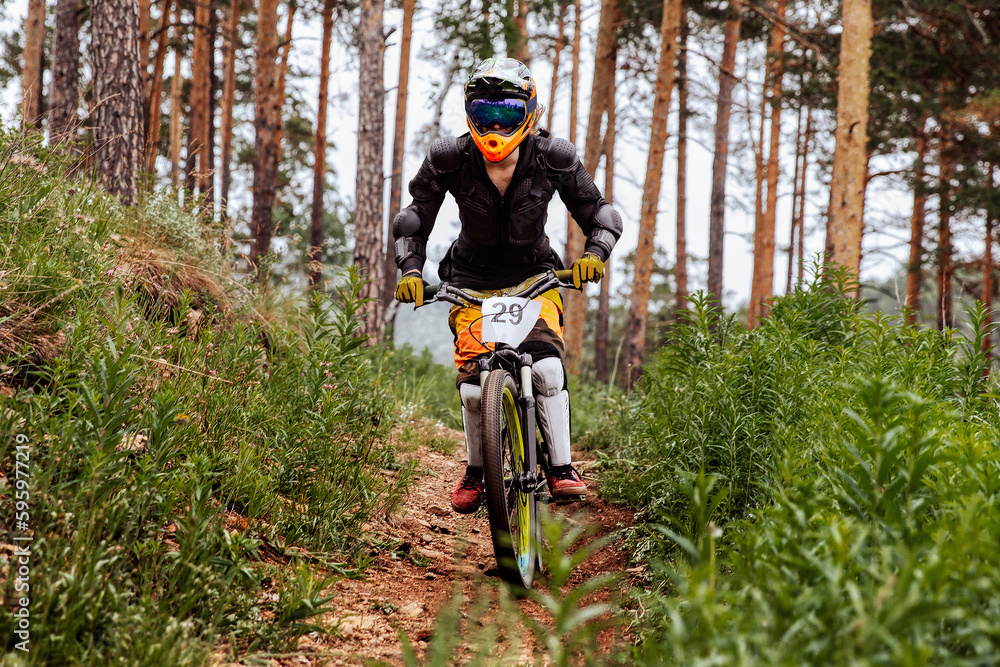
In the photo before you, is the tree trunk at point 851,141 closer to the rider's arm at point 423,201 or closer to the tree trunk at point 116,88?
the rider's arm at point 423,201

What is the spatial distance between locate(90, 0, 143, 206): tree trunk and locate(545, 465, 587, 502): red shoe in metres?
5.04

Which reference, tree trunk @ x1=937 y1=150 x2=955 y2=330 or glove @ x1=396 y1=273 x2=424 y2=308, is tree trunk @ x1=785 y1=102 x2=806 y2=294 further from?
glove @ x1=396 y1=273 x2=424 y2=308

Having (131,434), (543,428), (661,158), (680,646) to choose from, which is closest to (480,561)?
(543,428)

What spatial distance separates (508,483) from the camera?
3389mm

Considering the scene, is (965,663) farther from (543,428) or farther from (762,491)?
(543,428)

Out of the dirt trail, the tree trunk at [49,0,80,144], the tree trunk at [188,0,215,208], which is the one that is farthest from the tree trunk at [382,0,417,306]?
the dirt trail

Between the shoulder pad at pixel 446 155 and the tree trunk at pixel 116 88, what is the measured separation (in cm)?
393

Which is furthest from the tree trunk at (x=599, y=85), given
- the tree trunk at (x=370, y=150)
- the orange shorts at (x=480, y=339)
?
the orange shorts at (x=480, y=339)

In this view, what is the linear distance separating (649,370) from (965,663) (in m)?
4.12

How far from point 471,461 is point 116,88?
5.48 meters

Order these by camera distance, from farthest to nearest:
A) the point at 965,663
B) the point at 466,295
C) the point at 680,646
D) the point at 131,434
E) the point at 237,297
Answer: the point at 237,297
the point at 466,295
the point at 131,434
the point at 680,646
the point at 965,663

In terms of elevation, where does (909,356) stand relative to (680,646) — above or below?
above

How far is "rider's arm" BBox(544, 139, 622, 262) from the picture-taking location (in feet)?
12.7

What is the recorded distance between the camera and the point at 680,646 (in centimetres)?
151
